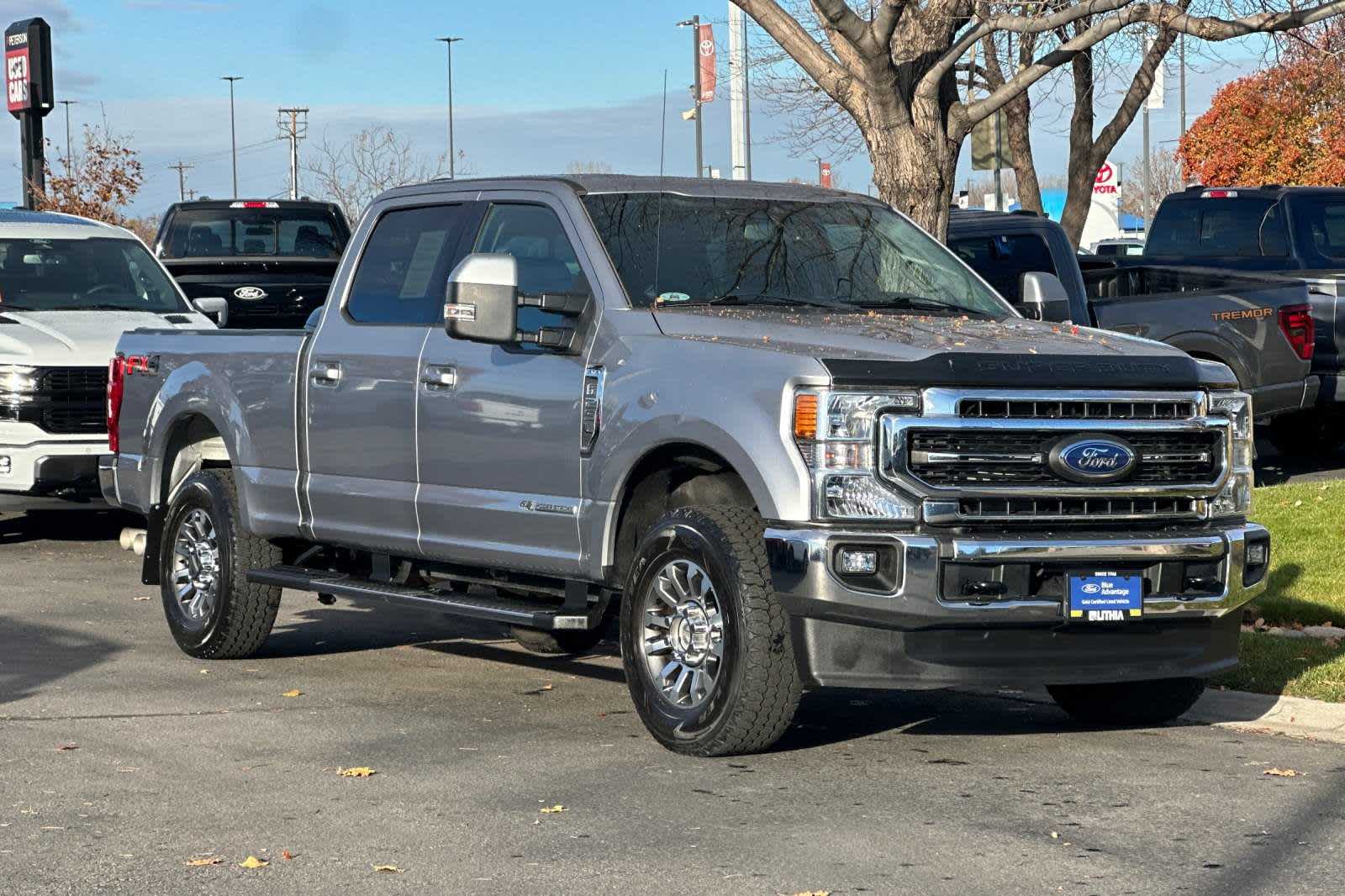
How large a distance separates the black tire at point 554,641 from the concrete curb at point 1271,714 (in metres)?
2.78

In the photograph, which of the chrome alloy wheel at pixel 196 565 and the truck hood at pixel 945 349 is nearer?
the truck hood at pixel 945 349

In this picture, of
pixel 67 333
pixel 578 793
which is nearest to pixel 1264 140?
pixel 67 333

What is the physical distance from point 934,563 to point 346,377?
328 centimetres

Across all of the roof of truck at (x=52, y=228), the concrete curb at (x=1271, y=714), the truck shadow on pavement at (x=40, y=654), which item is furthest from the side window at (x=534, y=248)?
the roof of truck at (x=52, y=228)

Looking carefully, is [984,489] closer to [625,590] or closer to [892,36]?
[625,590]

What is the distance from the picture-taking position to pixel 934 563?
265 inches

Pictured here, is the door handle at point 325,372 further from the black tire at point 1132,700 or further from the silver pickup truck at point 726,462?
the black tire at point 1132,700

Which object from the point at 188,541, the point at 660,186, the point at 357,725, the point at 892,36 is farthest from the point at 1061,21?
the point at 357,725

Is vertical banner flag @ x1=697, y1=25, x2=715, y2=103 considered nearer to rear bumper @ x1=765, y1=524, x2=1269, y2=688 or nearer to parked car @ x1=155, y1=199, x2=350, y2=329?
parked car @ x1=155, y1=199, x2=350, y2=329

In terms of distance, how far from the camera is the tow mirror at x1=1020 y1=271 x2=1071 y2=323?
8.90 meters

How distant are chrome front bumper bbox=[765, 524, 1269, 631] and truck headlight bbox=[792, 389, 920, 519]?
82 millimetres

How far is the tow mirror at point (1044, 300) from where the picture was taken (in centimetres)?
890

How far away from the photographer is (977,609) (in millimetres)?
6793

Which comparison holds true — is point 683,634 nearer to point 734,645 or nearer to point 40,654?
point 734,645
